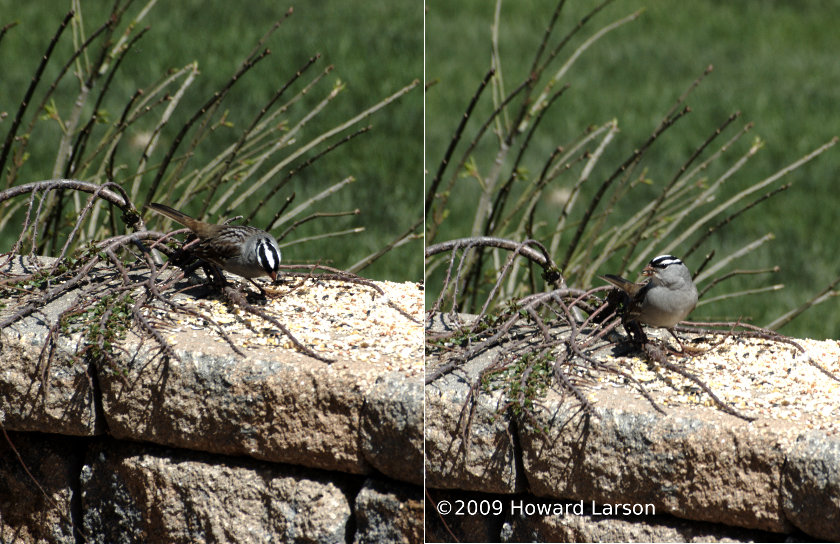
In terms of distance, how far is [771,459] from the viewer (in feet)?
5.35

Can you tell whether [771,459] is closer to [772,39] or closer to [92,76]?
[92,76]

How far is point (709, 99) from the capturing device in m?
6.33

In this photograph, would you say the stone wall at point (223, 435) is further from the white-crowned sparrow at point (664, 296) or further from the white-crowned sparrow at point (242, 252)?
the white-crowned sparrow at point (664, 296)

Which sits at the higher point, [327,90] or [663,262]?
[327,90]

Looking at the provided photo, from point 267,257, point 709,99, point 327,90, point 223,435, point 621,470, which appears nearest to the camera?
point 621,470

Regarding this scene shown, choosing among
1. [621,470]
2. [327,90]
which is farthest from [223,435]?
[327,90]

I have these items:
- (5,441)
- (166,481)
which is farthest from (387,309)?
(5,441)

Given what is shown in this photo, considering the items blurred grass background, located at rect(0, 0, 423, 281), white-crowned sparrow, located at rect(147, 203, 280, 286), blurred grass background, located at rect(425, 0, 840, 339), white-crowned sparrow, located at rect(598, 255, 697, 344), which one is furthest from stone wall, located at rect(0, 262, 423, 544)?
blurred grass background, located at rect(425, 0, 840, 339)

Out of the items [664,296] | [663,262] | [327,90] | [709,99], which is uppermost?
[709,99]

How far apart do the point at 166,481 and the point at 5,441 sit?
48 cm

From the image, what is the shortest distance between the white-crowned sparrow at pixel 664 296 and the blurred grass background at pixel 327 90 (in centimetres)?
66

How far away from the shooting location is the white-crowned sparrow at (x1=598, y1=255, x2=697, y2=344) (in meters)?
1.93

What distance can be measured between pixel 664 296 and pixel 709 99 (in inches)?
192

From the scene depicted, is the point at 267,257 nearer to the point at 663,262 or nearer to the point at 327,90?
the point at 663,262
